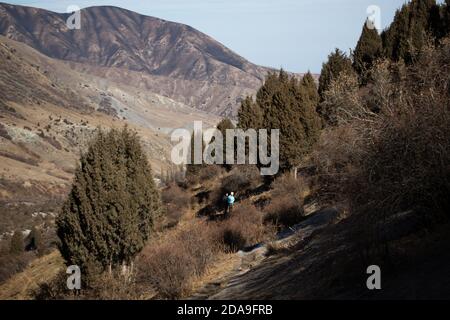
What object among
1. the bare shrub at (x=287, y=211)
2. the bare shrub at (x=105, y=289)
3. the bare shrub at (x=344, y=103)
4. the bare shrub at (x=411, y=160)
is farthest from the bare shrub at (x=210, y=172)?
the bare shrub at (x=411, y=160)

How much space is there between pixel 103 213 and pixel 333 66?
91.6ft

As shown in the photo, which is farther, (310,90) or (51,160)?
(51,160)

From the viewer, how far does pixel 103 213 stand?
1341 centimetres

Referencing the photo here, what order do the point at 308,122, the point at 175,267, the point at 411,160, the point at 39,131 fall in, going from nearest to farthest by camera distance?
the point at 411,160 < the point at 175,267 < the point at 308,122 < the point at 39,131

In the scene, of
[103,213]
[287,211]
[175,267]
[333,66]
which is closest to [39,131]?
[333,66]

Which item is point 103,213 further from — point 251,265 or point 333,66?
point 333,66

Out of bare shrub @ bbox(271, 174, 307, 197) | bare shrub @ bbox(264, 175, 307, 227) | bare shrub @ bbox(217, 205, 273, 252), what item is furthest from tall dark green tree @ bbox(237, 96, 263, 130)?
bare shrub @ bbox(217, 205, 273, 252)

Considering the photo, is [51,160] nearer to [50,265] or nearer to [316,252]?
[50,265]

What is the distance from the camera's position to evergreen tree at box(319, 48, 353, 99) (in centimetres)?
3662

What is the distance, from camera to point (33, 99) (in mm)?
138625

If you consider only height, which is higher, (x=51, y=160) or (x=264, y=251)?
(x=51, y=160)
